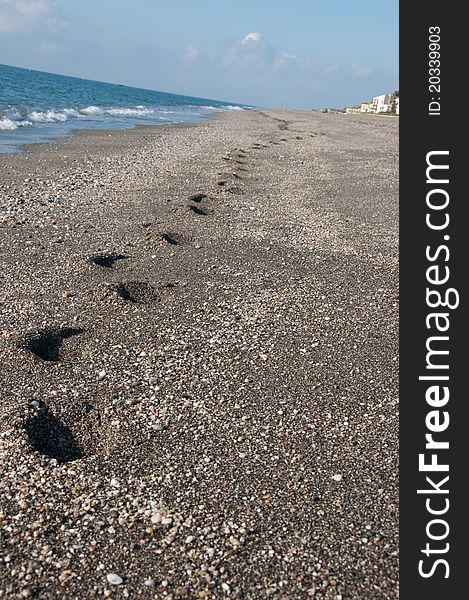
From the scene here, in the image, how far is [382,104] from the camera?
91.4 m

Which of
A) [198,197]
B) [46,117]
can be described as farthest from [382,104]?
[198,197]

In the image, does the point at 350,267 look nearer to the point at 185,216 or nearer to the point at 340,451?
the point at 185,216

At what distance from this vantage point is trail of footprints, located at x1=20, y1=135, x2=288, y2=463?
397 centimetres

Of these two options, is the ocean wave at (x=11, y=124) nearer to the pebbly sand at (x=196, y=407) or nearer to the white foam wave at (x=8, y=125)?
the white foam wave at (x=8, y=125)

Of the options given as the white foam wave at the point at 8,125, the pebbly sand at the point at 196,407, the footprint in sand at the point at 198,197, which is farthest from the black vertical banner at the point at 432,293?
the white foam wave at the point at 8,125

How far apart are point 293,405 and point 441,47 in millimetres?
2690

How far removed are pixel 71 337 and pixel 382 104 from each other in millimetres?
94878

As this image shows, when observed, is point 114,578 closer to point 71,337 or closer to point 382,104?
point 71,337

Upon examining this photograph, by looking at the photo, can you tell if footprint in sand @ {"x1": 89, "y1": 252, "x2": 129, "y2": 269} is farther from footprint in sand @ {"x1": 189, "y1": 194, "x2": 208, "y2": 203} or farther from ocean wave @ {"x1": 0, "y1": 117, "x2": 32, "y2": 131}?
ocean wave @ {"x1": 0, "y1": 117, "x2": 32, "y2": 131}

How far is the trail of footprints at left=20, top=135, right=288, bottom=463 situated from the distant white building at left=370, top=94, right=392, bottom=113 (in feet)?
269

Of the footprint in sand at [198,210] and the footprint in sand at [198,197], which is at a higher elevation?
the footprint in sand at [198,197]

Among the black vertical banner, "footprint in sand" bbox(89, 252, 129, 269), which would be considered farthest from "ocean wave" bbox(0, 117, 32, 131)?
the black vertical banner

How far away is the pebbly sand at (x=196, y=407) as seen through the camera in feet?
9.94

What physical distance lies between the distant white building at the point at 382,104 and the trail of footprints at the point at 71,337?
82138mm
